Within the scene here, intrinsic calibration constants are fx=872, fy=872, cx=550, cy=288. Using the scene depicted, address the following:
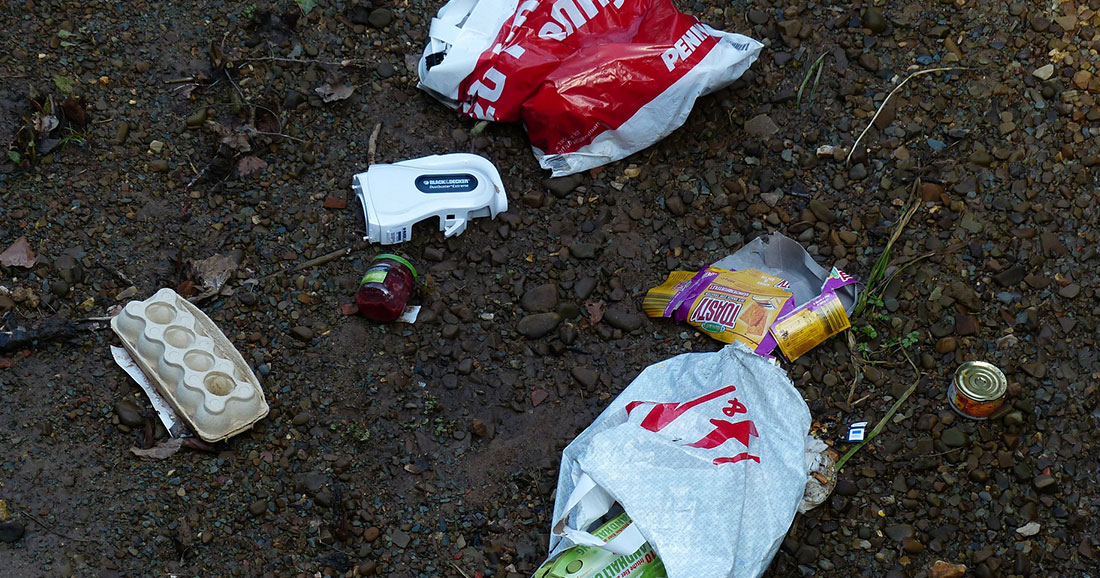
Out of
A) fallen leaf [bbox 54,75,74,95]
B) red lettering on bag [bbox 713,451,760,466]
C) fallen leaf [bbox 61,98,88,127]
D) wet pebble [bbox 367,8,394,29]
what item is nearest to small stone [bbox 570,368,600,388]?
red lettering on bag [bbox 713,451,760,466]

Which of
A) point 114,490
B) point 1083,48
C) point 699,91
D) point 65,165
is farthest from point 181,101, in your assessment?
point 1083,48

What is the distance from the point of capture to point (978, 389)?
2.15m

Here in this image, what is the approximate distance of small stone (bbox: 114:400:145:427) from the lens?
212 centimetres

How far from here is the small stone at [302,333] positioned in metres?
2.30

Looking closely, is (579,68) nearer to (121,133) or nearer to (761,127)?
(761,127)

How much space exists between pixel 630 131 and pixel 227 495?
1.49 metres

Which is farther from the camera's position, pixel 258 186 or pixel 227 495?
pixel 258 186

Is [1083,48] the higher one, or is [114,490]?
[1083,48]

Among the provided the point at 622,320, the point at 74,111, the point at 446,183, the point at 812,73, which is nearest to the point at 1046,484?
the point at 622,320

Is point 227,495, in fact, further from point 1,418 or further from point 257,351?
point 1,418

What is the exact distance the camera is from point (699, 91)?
2.56 m

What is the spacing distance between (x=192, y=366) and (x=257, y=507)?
1.26ft

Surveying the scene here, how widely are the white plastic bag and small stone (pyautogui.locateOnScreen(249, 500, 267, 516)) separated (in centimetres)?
69

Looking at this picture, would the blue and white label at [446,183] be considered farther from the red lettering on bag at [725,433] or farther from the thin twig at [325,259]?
the red lettering on bag at [725,433]
